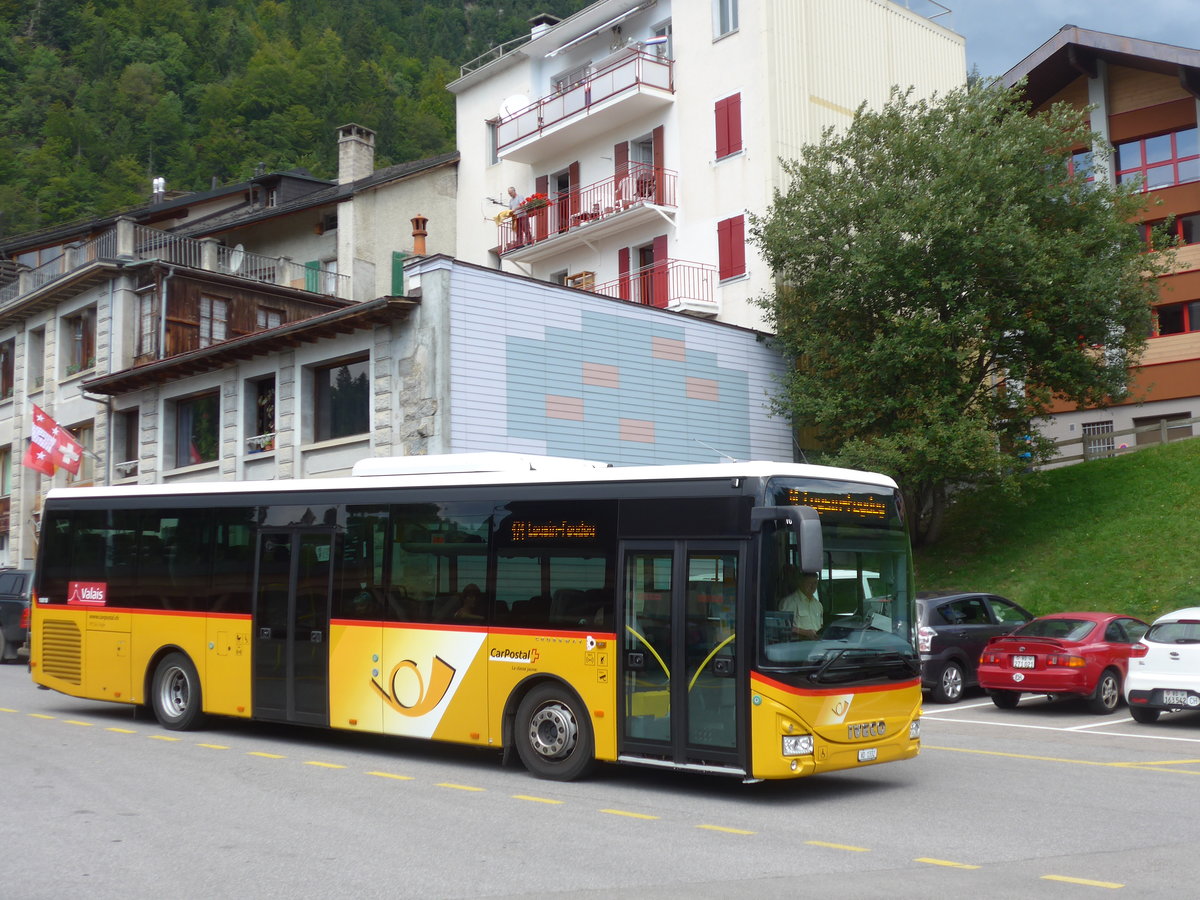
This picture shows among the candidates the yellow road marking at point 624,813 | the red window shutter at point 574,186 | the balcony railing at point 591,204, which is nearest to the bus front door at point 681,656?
the yellow road marking at point 624,813

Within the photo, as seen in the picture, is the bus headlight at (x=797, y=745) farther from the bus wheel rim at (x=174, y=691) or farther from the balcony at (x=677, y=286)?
the balcony at (x=677, y=286)

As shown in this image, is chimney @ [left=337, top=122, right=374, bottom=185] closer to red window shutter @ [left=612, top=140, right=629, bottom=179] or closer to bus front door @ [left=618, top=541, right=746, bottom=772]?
red window shutter @ [left=612, top=140, right=629, bottom=179]

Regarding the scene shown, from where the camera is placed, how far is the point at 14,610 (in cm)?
2623

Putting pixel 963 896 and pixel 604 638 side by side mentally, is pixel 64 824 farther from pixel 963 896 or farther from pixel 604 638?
pixel 963 896

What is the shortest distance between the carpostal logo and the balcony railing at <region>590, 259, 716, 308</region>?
2099 centimetres

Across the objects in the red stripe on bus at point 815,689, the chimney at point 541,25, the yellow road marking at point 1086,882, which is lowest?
the yellow road marking at point 1086,882

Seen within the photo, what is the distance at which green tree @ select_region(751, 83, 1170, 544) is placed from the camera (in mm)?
25844

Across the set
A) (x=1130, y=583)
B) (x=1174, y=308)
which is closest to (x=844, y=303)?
(x=1130, y=583)

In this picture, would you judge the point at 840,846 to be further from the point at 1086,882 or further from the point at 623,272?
the point at 623,272

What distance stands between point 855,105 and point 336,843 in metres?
30.3

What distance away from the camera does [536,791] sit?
10883 millimetres

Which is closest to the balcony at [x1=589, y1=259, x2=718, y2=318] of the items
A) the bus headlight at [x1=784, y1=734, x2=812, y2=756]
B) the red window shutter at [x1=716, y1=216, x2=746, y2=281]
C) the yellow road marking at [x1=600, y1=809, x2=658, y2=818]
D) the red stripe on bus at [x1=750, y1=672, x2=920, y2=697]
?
the red window shutter at [x1=716, y1=216, x2=746, y2=281]

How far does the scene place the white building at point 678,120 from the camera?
3259 cm

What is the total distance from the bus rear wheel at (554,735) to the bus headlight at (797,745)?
1.91m
